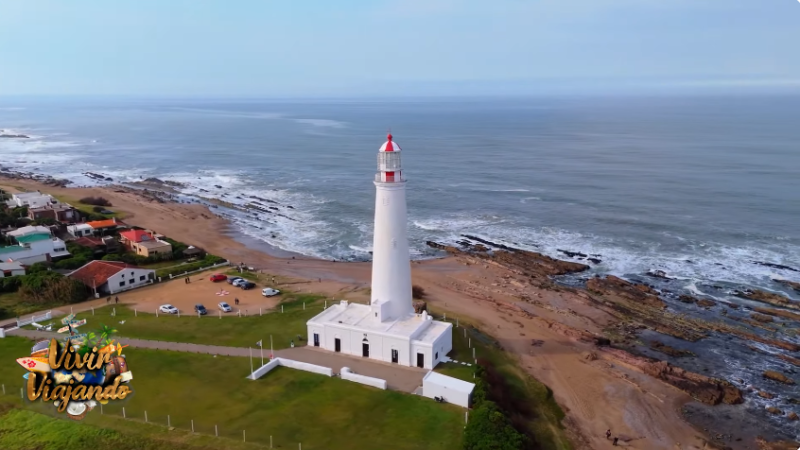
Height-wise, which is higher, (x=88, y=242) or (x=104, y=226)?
(x=104, y=226)

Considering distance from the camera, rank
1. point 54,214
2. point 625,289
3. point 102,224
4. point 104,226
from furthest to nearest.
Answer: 1. point 54,214
2. point 102,224
3. point 104,226
4. point 625,289

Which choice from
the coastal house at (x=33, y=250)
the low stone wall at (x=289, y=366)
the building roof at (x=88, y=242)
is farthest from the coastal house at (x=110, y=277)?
the low stone wall at (x=289, y=366)

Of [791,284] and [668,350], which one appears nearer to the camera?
[668,350]

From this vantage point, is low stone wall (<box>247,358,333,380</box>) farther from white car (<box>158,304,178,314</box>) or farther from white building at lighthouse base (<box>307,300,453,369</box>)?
white car (<box>158,304,178,314</box>)

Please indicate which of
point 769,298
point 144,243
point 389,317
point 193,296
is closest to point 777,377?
point 769,298

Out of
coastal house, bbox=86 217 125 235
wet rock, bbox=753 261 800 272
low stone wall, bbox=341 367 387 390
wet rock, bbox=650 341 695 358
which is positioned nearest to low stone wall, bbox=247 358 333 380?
low stone wall, bbox=341 367 387 390

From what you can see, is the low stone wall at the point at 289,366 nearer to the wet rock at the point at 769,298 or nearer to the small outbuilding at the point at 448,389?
the small outbuilding at the point at 448,389

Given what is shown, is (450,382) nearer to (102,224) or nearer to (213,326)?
(213,326)
